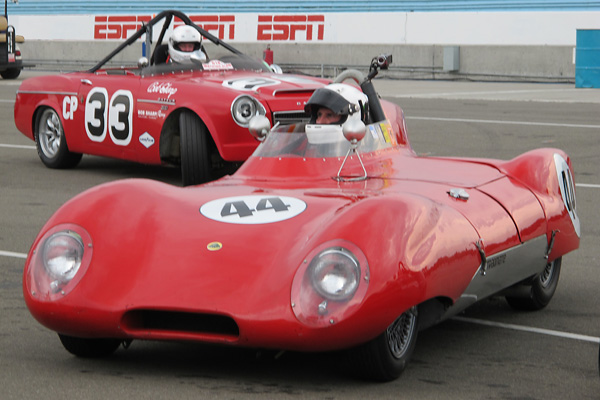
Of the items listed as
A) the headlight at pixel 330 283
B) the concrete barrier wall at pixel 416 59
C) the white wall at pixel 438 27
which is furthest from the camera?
the white wall at pixel 438 27

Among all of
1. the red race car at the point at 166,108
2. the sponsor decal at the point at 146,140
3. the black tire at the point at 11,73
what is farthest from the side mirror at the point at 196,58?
the black tire at the point at 11,73

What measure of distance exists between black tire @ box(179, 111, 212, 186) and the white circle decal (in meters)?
5.36

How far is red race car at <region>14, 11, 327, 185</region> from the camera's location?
10875mm

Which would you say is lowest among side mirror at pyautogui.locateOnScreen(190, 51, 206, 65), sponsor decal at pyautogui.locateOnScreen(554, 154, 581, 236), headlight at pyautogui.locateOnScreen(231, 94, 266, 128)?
sponsor decal at pyautogui.locateOnScreen(554, 154, 581, 236)

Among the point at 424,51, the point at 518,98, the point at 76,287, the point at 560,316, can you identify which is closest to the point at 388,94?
the point at 518,98

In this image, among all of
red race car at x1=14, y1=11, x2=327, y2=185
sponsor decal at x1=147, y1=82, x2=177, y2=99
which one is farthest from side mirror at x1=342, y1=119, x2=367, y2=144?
sponsor decal at x1=147, y1=82, x2=177, y2=99

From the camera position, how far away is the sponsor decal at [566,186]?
6.57 m

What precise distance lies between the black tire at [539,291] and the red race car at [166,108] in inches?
153

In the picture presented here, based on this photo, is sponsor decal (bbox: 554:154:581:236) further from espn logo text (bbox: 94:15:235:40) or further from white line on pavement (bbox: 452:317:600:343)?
espn logo text (bbox: 94:15:235:40)

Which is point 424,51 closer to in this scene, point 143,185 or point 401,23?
point 401,23

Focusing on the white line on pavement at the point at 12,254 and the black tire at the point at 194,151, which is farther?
the black tire at the point at 194,151

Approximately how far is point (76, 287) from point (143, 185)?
0.74 metres

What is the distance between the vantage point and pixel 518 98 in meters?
21.9

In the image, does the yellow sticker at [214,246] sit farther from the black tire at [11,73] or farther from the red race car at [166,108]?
the black tire at [11,73]
